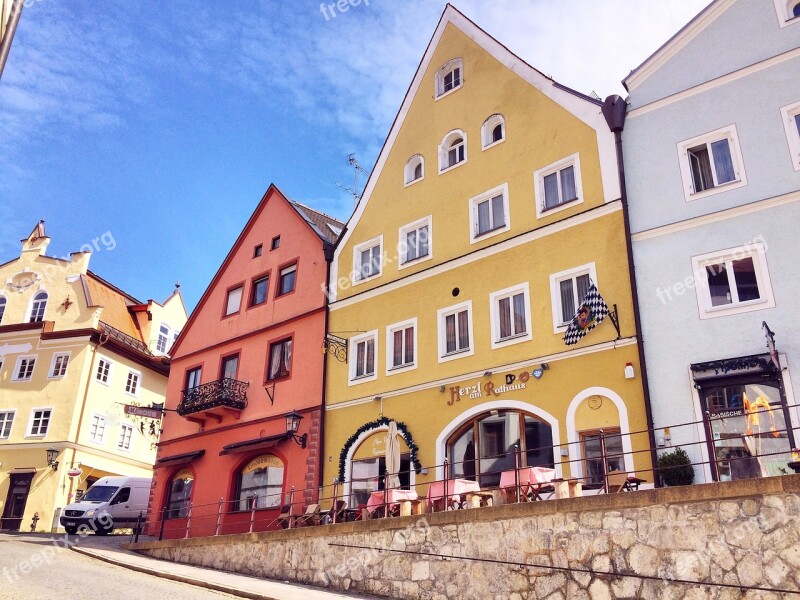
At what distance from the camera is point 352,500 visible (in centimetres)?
2144

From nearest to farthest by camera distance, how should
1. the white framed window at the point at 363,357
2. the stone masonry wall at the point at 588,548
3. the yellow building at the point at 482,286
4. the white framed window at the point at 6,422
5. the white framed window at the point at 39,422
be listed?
the stone masonry wall at the point at 588,548 → the yellow building at the point at 482,286 → the white framed window at the point at 363,357 → the white framed window at the point at 39,422 → the white framed window at the point at 6,422

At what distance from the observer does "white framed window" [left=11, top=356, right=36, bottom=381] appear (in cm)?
3884

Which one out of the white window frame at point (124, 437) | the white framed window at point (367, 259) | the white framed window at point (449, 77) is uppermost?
the white framed window at point (449, 77)

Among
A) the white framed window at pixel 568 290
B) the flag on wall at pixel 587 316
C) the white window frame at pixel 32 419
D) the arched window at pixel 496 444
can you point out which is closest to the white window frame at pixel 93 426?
the white window frame at pixel 32 419

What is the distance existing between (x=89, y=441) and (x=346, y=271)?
19.8 meters

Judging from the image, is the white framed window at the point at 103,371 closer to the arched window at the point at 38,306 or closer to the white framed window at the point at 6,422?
the white framed window at the point at 6,422

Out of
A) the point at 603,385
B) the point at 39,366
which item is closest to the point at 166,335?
the point at 39,366

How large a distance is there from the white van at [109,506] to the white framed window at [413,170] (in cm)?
1733

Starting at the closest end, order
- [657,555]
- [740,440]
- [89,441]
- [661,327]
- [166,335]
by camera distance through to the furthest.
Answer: [657,555] → [740,440] → [661,327] → [89,441] → [166,335]

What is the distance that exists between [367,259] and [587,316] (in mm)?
9494

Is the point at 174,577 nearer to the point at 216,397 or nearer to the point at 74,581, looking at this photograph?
the point at 74,581

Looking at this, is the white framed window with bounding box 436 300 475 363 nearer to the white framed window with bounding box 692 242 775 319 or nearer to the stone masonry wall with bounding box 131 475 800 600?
the stone masonry wall with bounding box 131 475 800 600

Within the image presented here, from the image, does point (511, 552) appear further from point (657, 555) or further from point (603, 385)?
point (603, 385)

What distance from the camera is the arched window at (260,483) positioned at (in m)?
24.0
